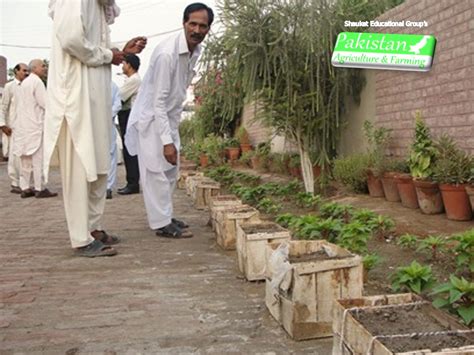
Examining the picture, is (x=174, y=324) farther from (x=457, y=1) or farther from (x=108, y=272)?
(x=457, y=1)

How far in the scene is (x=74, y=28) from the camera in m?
3.60

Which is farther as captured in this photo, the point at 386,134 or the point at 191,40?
the point at 386,134

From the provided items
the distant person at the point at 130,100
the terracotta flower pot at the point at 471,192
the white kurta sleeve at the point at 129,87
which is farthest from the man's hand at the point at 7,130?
the terracotta flower pot at the point at 471,192

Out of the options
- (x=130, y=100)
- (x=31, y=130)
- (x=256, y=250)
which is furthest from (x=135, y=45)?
(x=31, y=130)

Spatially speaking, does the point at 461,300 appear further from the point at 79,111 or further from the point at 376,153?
the point at 376,153

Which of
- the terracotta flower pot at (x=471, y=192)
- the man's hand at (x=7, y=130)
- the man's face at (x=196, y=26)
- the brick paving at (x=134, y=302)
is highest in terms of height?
the man's face at (x=196, y=26)

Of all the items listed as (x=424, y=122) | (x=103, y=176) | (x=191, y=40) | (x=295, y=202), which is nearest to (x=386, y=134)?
(x=424, y=122)

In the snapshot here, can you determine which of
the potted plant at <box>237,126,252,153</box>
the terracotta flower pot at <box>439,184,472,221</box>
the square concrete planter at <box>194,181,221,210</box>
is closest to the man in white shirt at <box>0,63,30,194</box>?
the square concrete planter at <box>194,181,221,210</box>

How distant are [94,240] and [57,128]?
2.67 ft

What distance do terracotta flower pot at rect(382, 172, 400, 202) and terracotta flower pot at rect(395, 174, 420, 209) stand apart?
0.50ft

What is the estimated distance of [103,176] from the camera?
3951 millimetres

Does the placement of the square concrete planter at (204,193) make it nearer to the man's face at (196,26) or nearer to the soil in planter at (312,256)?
the man's face at (196,26)

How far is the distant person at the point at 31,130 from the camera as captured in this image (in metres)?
7.54

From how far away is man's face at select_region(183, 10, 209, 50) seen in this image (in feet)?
13.9
